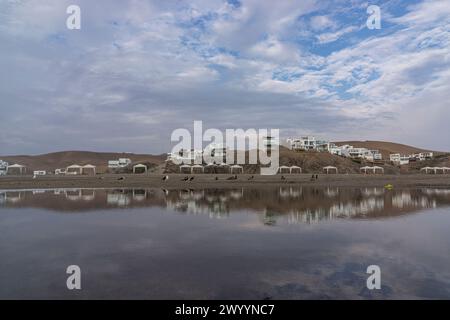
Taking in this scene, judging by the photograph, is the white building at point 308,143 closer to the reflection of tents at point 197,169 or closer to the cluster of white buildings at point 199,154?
the cluster of white buildings at point 199,154

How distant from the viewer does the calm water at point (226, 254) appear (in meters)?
8.27

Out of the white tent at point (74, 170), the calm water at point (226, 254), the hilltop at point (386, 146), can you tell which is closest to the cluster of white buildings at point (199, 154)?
the white tent at point (74, 170)

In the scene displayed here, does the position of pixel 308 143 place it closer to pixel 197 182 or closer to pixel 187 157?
pixel 187 157

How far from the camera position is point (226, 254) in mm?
11516

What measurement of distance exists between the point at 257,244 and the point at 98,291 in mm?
6441
